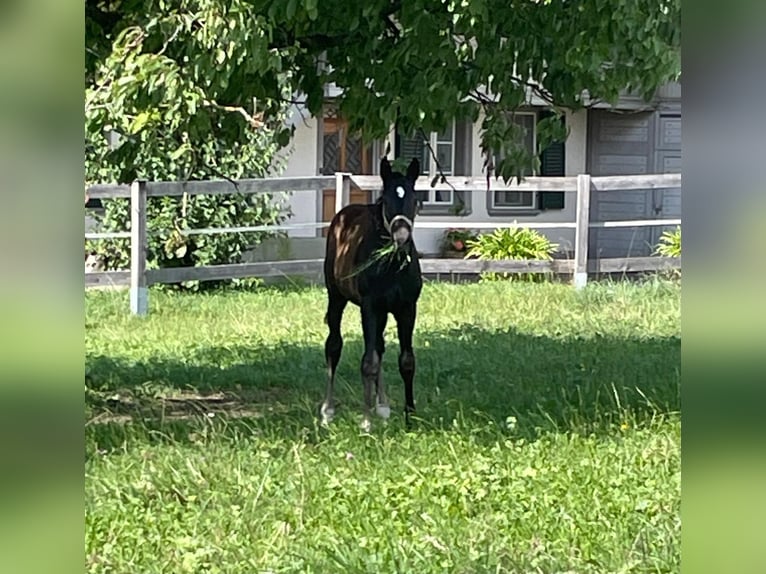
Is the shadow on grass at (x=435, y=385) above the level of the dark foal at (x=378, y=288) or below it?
below

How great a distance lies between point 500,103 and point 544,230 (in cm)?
1072

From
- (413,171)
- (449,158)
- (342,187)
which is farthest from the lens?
(449,158)

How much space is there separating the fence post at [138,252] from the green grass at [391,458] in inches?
64.7

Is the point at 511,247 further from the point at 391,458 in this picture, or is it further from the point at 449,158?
the point at 391,458

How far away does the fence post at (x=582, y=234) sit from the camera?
46.0 feet

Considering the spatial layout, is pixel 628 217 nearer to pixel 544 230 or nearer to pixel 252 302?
pixel 544 230

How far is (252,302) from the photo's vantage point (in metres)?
12.6

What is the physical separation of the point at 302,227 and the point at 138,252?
2547 mm

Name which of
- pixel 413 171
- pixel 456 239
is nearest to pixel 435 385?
pixel 413 171

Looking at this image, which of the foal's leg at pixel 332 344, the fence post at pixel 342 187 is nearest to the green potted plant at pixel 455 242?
the fence post at pixel 342 187

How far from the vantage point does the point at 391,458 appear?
18.5 ft

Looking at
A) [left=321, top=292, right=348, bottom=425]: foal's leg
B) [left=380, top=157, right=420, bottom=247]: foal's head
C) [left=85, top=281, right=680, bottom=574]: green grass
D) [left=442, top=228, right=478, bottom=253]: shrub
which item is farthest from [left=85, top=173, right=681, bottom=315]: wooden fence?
[left=380, top=157, right=420, bottom=247]: foal's head

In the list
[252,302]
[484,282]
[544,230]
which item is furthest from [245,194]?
[544,230]

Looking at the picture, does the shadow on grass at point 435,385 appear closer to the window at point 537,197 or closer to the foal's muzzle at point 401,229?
the foal's muzzle at point 401,229
